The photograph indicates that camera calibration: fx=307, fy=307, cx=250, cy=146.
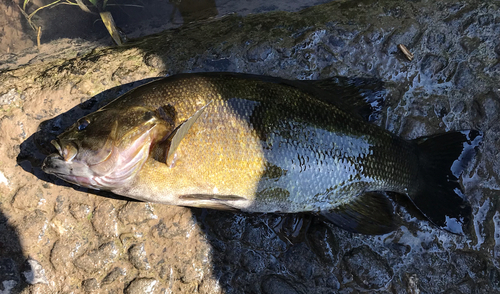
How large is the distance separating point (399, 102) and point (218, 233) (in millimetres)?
2037

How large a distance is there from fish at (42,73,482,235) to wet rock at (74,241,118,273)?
610 millimetres

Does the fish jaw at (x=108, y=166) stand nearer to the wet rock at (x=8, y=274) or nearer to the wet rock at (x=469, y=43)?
the wet rock at (x=8, y=274)

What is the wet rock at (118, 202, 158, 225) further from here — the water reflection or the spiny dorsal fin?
the water reflection

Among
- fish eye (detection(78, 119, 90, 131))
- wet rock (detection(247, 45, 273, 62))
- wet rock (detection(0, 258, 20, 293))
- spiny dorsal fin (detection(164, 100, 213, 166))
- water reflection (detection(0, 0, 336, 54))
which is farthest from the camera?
water reflection (detection(0, 0, 336, 54))

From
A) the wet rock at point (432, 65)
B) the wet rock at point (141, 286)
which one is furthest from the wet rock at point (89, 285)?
the wet rock at point (432, 65)

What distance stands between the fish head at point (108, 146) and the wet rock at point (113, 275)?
83 cm

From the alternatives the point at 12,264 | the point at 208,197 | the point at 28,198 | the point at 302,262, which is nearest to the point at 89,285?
the point at 12,264

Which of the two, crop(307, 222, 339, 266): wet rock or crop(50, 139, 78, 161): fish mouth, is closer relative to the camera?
crop(50, 139, 78, 161): fish mouth

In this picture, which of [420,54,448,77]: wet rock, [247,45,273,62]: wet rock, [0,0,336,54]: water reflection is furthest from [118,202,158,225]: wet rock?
[420,54,448,77]: wet rock

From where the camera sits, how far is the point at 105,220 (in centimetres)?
260

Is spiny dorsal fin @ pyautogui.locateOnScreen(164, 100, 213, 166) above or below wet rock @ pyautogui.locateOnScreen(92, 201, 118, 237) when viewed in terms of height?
above

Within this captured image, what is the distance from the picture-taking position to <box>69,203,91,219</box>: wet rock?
8.51 ft

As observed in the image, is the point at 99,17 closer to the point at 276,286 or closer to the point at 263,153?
the point at 263,153

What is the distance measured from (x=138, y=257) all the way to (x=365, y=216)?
75.4 inches
